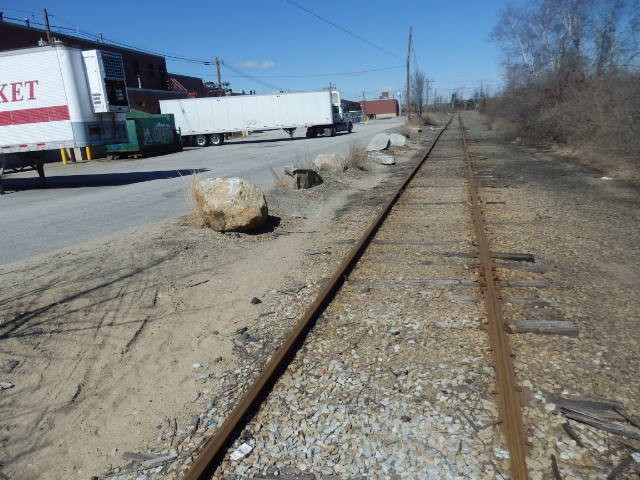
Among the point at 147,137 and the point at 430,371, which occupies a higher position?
the point at 147,137

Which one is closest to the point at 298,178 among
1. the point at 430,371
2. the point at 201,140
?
the point at 430,371

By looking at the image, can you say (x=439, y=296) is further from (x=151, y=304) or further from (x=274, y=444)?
(x=151, y=304)

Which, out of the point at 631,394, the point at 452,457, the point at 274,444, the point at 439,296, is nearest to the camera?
the point at 452,457

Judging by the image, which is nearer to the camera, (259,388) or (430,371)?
(259,388)

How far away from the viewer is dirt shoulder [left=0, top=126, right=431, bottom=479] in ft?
Result: 10.9

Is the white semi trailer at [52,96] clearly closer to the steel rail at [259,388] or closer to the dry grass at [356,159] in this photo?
the dry grass at [356,159]

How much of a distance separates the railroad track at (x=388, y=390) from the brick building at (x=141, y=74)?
33.9 metres

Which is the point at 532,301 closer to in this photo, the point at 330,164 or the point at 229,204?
the point at 229,204

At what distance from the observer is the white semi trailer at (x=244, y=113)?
124 ft

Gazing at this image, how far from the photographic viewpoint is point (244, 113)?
38625 mm

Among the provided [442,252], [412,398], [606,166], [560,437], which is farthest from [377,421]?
[606,166]

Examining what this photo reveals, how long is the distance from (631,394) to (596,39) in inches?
1412

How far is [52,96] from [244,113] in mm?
25099

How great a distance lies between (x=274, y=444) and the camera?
304cm
